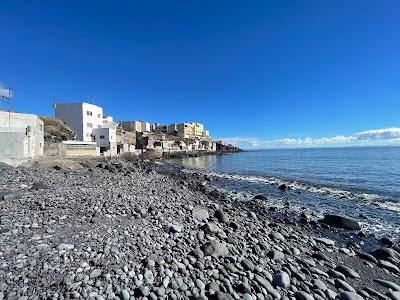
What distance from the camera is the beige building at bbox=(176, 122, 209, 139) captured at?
140m

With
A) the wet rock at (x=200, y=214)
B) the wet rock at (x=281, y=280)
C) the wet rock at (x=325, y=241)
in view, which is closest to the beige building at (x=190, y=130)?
the wet rock at (x=200, y=214)

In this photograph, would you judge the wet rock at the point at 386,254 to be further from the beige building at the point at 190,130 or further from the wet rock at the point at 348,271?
the beige building at the point at 190,130

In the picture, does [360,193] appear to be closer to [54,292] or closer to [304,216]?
[304,216]

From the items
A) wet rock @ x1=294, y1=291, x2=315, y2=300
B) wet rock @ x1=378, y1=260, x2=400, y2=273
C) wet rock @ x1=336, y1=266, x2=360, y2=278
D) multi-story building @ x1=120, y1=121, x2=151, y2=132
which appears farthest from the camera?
multi-story building @ x1=120, y1=121, x2=151, y2=132

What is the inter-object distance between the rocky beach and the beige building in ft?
419

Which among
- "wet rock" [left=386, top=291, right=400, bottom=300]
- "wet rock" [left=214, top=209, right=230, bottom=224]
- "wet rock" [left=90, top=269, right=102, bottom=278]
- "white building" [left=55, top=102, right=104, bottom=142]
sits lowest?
"wet rock" [left=386, top=291, right=400, bottom=300]

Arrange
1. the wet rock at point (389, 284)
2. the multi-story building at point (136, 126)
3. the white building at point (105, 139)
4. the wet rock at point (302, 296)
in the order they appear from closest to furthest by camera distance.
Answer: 1. the wet rock at point (302, 296)
2. the wet rock at point (389, 284)
3. the white building at point (105, 139)
4. the multi-story building at point (136, 126)

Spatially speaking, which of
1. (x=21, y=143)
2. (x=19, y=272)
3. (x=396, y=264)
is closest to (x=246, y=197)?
(x=396, y=264)

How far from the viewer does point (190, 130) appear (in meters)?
147

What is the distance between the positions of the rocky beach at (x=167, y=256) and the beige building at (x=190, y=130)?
419ft

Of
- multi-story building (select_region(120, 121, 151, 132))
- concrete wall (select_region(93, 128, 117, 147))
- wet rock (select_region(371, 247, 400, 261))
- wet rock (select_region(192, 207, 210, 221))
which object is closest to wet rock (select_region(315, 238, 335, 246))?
wet rock (select_region(371, 247, 400, 261))

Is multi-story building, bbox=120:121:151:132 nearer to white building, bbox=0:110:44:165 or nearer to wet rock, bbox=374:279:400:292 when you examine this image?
white building, bbox=0:110:44:165

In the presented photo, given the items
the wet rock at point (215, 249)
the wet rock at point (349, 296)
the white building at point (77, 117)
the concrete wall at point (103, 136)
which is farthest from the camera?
the white building at point (77, 117)

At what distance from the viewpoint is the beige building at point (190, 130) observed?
140 meters
